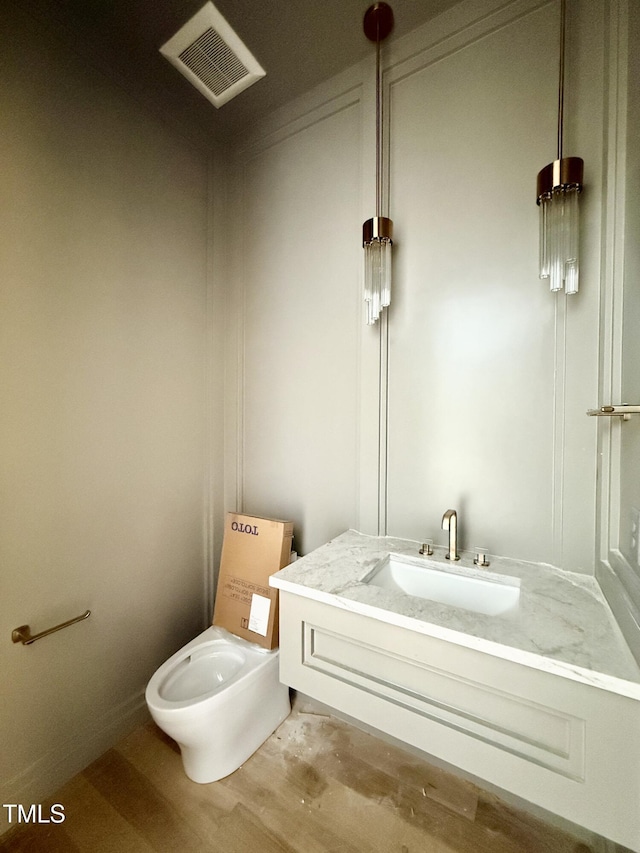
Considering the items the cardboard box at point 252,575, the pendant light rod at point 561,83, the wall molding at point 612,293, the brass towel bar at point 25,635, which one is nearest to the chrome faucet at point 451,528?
the wall molding at point 612,293

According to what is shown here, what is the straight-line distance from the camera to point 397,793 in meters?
1.19

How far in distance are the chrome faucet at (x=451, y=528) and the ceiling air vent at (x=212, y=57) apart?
70.4 inches

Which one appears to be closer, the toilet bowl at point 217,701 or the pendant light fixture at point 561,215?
the pendant light fixture at point 561,215

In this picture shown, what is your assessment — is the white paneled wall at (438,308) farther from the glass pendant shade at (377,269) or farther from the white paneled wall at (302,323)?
the glass pendant shade at (377,269)

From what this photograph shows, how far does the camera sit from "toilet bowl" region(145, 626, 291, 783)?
44.8 inches

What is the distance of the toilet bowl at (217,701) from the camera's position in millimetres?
1138

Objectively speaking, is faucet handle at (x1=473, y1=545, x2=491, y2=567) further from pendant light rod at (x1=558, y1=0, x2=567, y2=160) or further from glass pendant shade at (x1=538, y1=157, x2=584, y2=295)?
pendant light rod at (x1=558, y1=0, x2=567, y2=160)

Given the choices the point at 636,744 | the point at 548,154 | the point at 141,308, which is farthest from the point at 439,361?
the point at 141,308

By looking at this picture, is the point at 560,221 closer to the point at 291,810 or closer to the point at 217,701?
the point at 217,701

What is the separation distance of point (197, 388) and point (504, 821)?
199cm

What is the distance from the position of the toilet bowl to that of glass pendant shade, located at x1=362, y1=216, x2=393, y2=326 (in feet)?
4.65

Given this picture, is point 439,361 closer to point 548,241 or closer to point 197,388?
point 548,241

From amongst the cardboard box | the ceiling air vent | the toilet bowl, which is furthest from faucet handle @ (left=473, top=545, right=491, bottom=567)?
the ceiling air vent

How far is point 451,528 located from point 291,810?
3.44 ft
